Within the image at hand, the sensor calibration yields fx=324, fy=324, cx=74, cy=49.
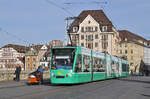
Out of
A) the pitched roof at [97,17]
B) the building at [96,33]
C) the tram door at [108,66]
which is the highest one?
the pitched roof at [97,17]

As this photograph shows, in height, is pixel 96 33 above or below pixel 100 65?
above

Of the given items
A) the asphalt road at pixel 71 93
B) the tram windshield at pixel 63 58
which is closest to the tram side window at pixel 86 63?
the tram windshield at pixel 63 58

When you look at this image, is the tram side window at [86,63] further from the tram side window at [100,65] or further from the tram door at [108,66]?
the tram door at [108,66]

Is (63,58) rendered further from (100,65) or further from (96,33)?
(96,33)

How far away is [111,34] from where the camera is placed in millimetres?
91188

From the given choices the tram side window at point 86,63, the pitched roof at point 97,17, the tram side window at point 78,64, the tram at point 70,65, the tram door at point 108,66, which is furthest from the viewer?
the pitched roof at point 97,17

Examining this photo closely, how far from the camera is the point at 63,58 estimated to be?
22516mm

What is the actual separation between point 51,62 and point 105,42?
69.9 m

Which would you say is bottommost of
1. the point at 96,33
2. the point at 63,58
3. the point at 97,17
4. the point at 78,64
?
the point at 78,64

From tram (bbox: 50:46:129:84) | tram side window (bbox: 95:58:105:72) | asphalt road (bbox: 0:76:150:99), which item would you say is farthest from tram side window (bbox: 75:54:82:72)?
tram side window (bbox: 95:58:105:72)

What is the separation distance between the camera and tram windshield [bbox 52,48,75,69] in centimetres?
2233

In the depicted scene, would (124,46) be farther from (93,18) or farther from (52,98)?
(52,98)

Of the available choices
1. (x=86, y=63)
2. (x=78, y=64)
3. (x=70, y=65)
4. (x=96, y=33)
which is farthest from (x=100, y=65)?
(x=96, y=33)

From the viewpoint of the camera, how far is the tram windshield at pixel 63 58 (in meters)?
22.3
